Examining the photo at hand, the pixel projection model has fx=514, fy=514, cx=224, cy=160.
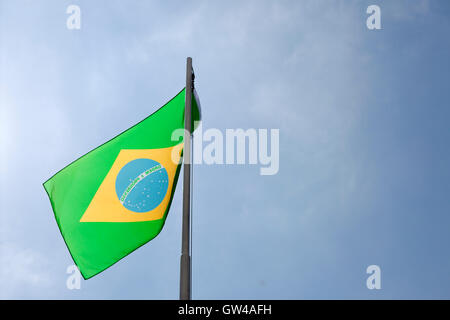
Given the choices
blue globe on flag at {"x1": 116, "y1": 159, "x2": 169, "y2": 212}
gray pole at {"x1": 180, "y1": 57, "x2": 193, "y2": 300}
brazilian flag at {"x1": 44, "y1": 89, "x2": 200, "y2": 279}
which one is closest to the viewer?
gray pole at {"x1": 180, "y1": 57, "x2": 193, "y2": 300}

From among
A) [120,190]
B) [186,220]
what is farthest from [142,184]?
[186,220]

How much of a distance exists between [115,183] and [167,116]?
203 centimetres

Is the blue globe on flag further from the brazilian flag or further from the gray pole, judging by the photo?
the gray pole

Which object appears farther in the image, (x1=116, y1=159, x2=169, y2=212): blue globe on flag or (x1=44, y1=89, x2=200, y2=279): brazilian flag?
(x1=116, y1=159, x2=169, y2=212): blue globe on flag

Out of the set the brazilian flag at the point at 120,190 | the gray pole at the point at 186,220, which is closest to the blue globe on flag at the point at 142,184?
the brazilian flag at the point at 120,190

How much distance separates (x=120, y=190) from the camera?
39.0 ft

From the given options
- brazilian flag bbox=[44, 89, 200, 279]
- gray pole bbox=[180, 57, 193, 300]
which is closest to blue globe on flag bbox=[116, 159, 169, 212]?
brazilian flag bbox=[44, 89, 200, 279]

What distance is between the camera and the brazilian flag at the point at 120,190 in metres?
11.2

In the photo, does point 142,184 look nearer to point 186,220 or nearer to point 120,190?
point 120,190

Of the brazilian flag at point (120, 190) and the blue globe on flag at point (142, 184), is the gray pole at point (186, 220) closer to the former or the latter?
the brazilian flag at point (120, 190)

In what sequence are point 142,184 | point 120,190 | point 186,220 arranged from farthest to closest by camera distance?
point 120,190
point 142,184
point 186,220

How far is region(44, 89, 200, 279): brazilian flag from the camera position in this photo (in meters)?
11.2
